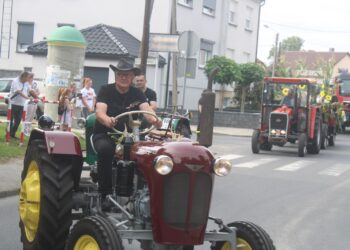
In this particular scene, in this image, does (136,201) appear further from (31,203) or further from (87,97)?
(87,97)

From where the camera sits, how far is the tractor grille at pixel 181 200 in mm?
4871

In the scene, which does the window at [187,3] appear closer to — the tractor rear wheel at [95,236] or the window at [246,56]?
the window at [246,56]

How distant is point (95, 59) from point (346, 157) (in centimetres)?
1366

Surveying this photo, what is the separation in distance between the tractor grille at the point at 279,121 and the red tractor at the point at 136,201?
13073mm

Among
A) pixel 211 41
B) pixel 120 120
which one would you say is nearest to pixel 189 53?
pixel 120 120

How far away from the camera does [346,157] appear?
1939 centimetres

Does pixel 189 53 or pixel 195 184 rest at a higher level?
pixel 189 53

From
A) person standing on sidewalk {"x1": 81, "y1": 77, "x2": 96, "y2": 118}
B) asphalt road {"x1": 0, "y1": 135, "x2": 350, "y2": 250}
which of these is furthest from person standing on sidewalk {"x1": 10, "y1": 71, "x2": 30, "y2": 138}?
asphalt road {"x1": 0, "y1": 135, "x2": 350, "y2": 250}

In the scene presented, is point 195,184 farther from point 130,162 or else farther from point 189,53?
point 189,53

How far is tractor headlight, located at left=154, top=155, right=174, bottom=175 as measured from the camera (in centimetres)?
482

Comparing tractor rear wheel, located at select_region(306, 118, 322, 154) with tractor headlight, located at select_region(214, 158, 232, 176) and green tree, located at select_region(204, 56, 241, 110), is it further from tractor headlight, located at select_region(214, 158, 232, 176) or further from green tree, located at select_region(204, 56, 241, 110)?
tractor headlight, located at select_region(214, 158, 232, 176)

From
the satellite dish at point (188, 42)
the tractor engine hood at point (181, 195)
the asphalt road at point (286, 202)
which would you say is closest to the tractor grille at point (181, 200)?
the tractor engine hood at point (181, 195)

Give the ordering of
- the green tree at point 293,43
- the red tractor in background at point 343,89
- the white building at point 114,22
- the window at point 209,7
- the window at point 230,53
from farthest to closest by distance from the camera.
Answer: the green tree at point 293,43 < the window at point 230,53 < the red tractor in background at point 343,89 < the window at point 209,7 < the white building at point 114,22

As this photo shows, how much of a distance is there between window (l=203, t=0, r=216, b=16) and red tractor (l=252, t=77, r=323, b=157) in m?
14.7
